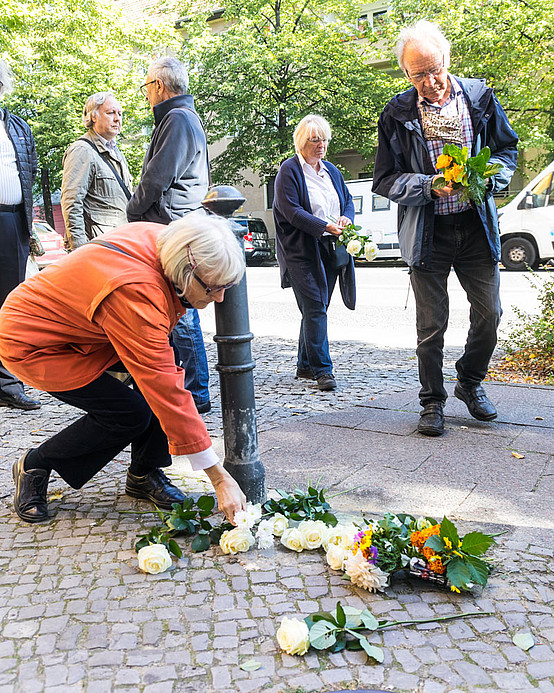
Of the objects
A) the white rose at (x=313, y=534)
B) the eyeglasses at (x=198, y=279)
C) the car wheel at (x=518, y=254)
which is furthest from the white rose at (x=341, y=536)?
the car wheel at (x=518, y=254)

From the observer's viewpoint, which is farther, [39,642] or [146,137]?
[146,137]

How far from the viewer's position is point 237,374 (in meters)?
3.06

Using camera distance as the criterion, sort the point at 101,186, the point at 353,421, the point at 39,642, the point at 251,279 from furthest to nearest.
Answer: the point at 251,279
the point at 101,186
the point at 353,421
the point at 39,642

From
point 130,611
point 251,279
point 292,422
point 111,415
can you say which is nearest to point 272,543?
point 130,611

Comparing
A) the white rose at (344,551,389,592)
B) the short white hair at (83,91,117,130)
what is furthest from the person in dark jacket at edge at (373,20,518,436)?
the short white hair at (83,91,117,130)

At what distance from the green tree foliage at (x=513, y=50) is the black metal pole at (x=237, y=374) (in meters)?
22.6

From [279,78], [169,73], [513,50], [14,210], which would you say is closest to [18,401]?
[14,210]

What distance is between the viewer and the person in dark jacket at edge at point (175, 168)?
180 inches

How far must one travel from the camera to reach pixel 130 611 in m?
2.44

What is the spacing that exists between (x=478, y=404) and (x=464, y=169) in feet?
4.89

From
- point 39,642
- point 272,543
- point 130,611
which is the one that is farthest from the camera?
point 272,543

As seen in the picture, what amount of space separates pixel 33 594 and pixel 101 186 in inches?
133

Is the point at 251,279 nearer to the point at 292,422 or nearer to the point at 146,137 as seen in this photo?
the point at 292,422

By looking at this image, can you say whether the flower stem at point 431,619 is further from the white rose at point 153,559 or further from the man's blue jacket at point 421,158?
the man's blue jacket at point 421,158
